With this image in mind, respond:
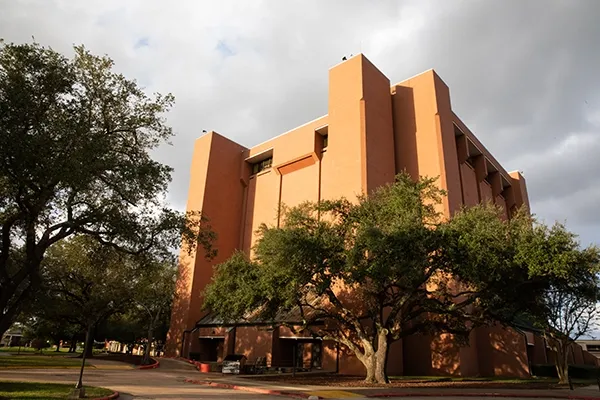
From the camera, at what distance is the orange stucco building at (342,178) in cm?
3103

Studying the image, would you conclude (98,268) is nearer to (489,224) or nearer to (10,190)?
(10,190)

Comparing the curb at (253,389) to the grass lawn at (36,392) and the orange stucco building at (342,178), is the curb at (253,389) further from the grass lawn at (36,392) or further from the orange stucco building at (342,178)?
the orange stucco building at (342,178)

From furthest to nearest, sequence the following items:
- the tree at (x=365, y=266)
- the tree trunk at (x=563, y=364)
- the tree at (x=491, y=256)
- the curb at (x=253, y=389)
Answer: the tree trunk at (x=563, y=364) → the tree at (x=365, y=266) → the tree at (x=491, y=256) → the curb at (x=253, y=389)

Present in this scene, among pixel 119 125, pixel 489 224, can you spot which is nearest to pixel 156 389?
pixel 119 125

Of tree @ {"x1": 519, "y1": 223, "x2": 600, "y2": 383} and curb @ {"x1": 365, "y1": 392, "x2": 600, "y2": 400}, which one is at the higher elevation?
tree @ {"x1": 519, "y1": 223, "x2": 600, "y2": 383}

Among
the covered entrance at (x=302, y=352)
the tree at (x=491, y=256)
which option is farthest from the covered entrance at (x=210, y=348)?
the tree at (x=491, y=256)

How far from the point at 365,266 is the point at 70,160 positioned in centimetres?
1349

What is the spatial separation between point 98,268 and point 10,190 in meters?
7.15

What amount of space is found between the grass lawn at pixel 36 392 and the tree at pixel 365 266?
986 centimetres

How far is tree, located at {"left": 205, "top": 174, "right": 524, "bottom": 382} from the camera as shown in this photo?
2019cm

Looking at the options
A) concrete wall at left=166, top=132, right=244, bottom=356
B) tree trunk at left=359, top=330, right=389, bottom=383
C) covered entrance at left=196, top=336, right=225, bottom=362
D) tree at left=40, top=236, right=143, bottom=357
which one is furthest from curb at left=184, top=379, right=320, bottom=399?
concrete wall at left=166, top=132, right=244, bottom=356

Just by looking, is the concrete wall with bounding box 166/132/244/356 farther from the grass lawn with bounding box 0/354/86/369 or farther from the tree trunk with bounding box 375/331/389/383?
the tree trunk with bounding box 375/331/389/383

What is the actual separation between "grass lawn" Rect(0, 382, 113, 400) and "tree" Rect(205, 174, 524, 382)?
9862 mm

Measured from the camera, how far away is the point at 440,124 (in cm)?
3562
